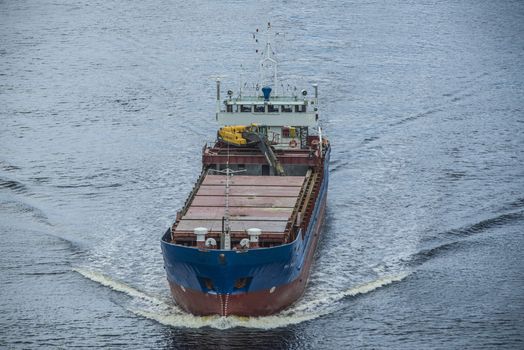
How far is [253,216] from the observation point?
67.2 metres

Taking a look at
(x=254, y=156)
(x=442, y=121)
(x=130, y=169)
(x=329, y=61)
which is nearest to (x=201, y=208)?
(x=254, y=156)

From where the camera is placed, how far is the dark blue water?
63.9 m

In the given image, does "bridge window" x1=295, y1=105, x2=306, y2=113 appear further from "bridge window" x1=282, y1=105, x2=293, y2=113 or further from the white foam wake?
the white foam wake

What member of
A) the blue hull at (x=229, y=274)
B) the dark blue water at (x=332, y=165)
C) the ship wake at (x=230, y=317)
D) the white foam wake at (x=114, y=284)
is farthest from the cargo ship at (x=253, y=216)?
the white foam wake at (x=114, y=284)

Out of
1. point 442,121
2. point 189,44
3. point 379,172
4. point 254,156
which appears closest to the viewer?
point 254,156

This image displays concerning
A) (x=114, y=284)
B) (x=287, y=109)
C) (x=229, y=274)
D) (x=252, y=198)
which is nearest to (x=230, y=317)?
(x=229, y=274)

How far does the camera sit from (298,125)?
8519 cm

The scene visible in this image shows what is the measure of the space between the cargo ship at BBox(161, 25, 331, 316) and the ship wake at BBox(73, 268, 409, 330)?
52 centimetres

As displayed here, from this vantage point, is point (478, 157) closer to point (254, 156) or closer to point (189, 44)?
point (254, 156)

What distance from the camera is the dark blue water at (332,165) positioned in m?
63.9

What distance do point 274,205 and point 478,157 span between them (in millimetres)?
31459

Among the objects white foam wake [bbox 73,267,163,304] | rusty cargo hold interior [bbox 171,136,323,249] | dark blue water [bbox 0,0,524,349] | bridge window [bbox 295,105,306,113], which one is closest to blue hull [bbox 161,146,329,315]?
dark blue water [bbox 0,0,524,349]

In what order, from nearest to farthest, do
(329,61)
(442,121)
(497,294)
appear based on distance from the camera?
1. (497,294)
2. (442,121)
3. (329,61)

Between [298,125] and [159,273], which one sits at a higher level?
[298,125]
